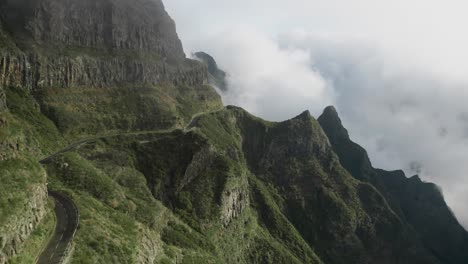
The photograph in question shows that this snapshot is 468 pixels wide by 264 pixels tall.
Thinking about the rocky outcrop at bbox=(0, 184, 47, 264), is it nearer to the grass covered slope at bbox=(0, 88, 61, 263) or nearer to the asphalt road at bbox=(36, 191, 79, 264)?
the grass covered slope at bbox=(0, 88, 61, 263)

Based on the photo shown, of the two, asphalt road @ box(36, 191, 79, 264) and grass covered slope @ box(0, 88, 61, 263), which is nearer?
grass covered slope @ box(0, 88, 61, 263)

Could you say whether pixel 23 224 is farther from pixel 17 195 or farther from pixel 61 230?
pixel 61 230

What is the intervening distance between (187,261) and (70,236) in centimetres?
5960

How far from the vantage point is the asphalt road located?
88963mm

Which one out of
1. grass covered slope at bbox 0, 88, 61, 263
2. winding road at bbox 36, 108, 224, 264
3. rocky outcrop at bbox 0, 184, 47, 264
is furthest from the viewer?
winding road at bbox 36, 108, 224, 264

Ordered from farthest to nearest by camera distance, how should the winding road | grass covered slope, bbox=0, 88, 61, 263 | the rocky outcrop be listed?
the winding road, grass covered slope, bbox=0, 88, 61, 263, the rocky outcrop

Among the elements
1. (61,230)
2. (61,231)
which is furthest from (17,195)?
(61,230)

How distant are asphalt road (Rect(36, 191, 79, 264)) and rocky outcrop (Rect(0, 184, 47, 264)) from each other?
5382 mm

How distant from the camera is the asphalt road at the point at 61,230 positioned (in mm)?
88963

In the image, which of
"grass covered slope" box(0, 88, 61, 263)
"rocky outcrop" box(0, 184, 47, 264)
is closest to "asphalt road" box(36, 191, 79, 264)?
"grass covered slope" box(0, 88, 61, 263)

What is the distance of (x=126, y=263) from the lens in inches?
4006

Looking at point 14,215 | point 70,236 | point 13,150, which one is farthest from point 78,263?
Result: point 13,150

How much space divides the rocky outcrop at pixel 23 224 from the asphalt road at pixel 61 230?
5.38 metres

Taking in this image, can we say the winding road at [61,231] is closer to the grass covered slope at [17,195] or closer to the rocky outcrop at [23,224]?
the grass covered slope at [17,195]
